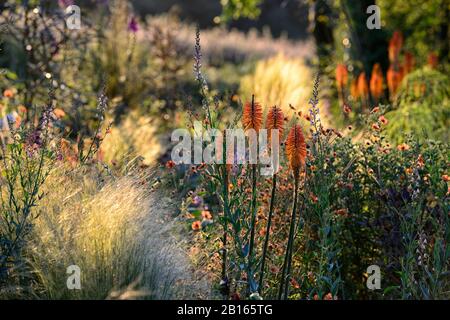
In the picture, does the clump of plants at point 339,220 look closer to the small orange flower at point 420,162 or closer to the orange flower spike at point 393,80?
the small orange flower at point 420,162

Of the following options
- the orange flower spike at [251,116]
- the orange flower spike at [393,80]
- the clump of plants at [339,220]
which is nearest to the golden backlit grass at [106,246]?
the clump of plants at [339,220]

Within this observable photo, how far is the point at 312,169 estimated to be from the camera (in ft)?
16.1

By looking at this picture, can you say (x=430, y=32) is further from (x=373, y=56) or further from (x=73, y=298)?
(x=73, y=298)

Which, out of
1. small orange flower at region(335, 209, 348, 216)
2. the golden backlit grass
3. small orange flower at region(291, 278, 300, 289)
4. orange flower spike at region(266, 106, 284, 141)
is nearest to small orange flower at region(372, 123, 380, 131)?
→ small orange flower at region(335, 209, 348, 216)

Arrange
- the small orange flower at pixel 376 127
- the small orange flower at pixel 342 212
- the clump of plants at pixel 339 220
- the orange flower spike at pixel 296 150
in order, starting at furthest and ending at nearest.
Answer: the small orange flower at pixel 376 127 < the small orange flower at pixel 342 212 < the clump of plants at pixel 339 220 < the orange flower spike at pixel 296 150

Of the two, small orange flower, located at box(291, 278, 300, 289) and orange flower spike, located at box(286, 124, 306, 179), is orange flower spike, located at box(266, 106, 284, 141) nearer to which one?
orange flower spike, located at box(286, 124, 306, 179)

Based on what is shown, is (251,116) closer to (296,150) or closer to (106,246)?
(296,150)

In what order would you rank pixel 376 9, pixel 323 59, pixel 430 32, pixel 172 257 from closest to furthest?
pixel 172 257 < pixel 376 9 < pixel 323 59 < pixel 430 32

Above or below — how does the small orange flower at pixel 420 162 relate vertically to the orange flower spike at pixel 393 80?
below

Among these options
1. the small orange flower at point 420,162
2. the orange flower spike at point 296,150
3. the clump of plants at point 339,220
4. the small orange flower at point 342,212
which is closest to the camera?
the orange flower spike at point 296,150

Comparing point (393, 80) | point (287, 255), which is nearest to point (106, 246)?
point (287, 255)

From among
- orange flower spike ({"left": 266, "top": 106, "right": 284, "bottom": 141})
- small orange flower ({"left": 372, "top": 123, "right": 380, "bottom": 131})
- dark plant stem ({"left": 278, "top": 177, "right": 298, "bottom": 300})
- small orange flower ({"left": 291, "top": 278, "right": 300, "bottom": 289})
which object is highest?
small orange flower ({"left": 372, "top": 123, "right": 380, "bottom": 131})
